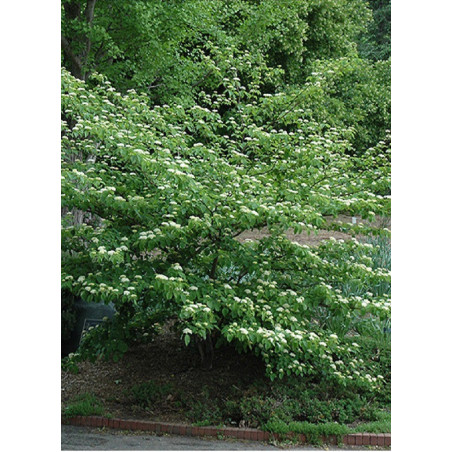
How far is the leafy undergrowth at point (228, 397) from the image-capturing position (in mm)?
4340

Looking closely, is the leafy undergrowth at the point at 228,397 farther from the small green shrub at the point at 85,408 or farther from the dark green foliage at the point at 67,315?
the dark green foliage at the point at 67,315

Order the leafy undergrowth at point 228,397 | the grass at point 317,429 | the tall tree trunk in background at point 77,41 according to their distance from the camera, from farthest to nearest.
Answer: the tall tree trunk in background at point 77,41
the leafy undergrowth at point 228,397
the grass at point 317,429

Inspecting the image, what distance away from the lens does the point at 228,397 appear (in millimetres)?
4605

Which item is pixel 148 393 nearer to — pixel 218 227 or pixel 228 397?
pixel 228 397

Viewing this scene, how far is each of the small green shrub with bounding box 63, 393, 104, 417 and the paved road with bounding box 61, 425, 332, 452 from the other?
0.63 ft

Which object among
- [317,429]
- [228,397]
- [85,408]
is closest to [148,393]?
[85,408]

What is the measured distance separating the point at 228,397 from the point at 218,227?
1.41m

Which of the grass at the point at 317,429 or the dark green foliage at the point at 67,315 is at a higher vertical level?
the dark green foliage at the point at 67,315

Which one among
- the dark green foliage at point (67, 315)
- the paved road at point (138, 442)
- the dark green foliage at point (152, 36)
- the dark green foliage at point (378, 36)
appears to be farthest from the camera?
the dark green foliage at point (378, 36)

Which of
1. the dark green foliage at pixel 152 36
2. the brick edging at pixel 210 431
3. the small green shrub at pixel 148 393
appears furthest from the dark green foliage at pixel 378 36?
the brick edging at pixel 210 431

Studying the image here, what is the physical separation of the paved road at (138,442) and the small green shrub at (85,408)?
0.63 ft

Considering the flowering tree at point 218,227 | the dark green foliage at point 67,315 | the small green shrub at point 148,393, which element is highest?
the flowering tree at point 218,227

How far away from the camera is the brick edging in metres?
4.17
